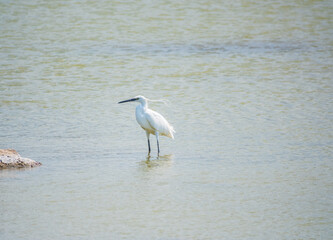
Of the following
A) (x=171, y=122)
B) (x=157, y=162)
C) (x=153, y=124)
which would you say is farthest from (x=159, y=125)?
(x=171, y=122)

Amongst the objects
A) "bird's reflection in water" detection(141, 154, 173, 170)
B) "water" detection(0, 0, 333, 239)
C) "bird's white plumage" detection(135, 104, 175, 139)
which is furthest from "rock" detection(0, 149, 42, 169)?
"bird's white plumage" detection(135, 104, 175, 139)

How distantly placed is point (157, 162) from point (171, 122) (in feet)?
8.64

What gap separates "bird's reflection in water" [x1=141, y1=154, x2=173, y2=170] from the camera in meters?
8.62

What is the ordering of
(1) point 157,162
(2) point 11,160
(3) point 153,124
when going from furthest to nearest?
1. (3) point 153,124
2. (1) point 157,162
3. (2) point 11,160

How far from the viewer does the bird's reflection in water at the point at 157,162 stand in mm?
8617

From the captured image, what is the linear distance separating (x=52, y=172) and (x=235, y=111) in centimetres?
492

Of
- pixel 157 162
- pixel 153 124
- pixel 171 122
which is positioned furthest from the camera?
pixel 171 122

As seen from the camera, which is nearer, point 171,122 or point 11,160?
point 11,160

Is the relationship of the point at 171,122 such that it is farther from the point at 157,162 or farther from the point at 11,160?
the point at 11,160

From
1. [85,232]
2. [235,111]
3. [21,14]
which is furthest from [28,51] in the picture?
[85,232]

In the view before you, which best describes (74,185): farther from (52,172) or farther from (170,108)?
(170,108)

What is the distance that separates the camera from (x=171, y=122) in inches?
448

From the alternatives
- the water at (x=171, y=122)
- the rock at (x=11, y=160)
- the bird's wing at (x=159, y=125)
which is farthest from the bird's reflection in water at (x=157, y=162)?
the rock at (x=11, y=160)

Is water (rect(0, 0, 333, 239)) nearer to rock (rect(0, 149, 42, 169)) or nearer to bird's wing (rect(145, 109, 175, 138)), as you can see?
rock (rect(0, 149, 42, 169))
